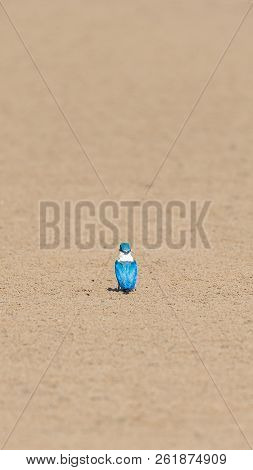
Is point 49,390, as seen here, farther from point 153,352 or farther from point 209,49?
point 209,49

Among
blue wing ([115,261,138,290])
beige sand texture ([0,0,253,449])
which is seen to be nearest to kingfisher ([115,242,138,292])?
blue wing ([115,261,138,290])

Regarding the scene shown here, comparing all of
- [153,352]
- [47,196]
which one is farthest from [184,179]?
[153,352]

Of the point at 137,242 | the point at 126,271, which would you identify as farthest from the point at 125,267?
the point at 137,242

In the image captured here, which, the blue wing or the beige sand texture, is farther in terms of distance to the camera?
the blue wing

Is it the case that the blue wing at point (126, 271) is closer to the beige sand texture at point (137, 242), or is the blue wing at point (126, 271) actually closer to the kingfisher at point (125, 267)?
the kingfisher at point (125, 267)

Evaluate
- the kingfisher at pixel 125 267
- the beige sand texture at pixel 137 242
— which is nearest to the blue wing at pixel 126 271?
the kingfisher at pixel 125 267

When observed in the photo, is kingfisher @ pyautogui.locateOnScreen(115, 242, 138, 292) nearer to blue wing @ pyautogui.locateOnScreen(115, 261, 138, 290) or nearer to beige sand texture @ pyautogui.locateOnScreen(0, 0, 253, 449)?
blue wing @ pyautogui.locateOnScreen(115, 261, 138, 290)

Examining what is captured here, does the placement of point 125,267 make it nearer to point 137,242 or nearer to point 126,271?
point 126,271

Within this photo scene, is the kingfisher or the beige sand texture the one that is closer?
the beige sand texture
